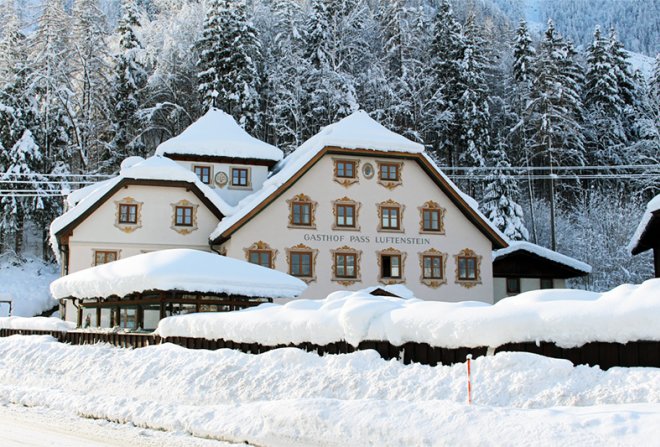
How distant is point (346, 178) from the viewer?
121ft

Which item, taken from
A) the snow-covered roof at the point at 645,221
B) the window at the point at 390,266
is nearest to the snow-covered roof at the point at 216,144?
the window at the point at 390,266

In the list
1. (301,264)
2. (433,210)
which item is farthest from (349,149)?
(301,264)

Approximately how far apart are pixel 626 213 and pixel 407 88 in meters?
17.8

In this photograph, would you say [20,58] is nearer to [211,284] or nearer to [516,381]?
[211,284]

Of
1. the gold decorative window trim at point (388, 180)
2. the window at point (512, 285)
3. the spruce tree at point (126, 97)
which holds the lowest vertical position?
the window at point (512, 285)

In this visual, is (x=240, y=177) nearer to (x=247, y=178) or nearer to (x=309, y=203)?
(x=247, y=178)

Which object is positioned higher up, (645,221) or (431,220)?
(431,220)

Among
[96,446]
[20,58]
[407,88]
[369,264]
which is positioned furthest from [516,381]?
[20,58]

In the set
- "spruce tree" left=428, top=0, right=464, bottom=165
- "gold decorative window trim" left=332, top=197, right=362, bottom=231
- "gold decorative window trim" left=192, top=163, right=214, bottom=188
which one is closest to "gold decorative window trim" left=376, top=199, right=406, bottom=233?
"gold decorative window trim" left=332, top=197, right=362, bottom=231

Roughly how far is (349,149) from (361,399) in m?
25.4

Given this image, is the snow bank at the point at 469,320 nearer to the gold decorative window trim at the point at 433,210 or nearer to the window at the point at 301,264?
the window at the point at 301,264

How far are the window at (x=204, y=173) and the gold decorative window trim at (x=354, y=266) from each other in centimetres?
785

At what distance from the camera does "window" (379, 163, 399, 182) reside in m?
37.5

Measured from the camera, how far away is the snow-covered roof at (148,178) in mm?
34656
